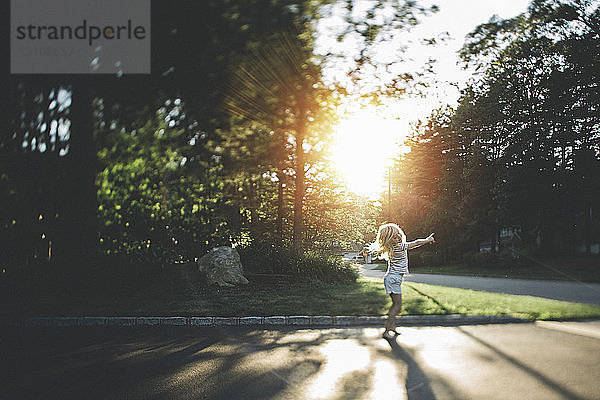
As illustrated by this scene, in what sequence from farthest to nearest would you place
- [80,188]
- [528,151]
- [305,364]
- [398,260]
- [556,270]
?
[528,151] < [556,270] < [80,188] < [398,260] < [305,364]

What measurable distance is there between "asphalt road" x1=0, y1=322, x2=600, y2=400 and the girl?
1.52 ft

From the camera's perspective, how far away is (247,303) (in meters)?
11.6

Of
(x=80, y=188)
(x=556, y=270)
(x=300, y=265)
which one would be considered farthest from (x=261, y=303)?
(x=556, y=270)

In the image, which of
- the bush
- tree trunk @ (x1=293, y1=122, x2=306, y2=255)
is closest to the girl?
the bush

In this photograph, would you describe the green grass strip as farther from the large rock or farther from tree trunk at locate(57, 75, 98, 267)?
tree trunk at locate(57, 75, 98, 267)

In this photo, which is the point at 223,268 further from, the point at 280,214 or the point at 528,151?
the point at 528,151

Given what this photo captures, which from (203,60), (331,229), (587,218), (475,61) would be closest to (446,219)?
(587,218)

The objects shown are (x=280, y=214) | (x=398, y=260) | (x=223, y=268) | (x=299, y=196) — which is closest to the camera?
(x=398, y=260)

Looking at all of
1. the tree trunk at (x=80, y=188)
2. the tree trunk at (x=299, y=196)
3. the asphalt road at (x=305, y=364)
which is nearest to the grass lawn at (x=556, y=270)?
the tree trunk at (x=299, y=196)

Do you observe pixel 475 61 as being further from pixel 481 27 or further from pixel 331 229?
pixel 331 229

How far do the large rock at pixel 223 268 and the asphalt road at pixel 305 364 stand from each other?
6376mm

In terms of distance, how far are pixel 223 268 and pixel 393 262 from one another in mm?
8022

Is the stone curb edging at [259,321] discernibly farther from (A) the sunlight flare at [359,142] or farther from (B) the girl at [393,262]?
(A) the sunlight flare at [359,142]

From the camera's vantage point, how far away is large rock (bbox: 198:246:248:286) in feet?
49.8
